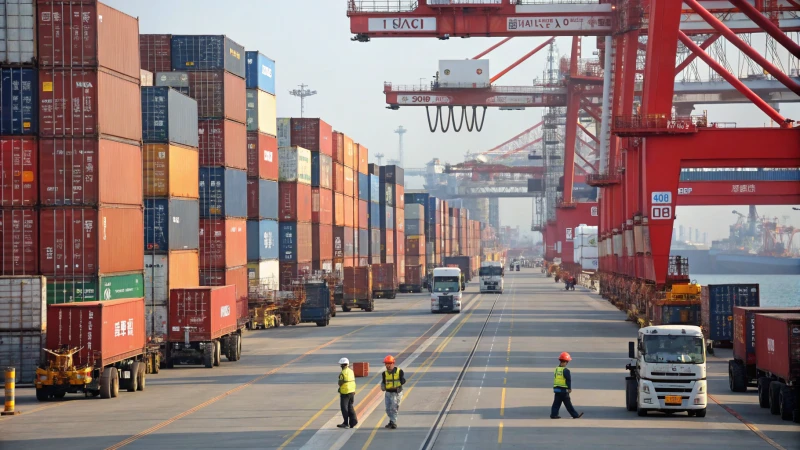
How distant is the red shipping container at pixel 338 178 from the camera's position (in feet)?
264

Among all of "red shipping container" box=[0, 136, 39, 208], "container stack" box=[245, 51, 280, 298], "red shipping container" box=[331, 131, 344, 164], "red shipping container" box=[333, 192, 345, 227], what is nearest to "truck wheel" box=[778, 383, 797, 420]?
"red shipping container" box=[0, 136, 39, 208]

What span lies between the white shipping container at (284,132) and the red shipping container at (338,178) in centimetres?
775

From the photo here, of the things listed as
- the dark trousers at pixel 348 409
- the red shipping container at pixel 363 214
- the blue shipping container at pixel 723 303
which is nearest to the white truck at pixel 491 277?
the red shipping container at pixel 363 214

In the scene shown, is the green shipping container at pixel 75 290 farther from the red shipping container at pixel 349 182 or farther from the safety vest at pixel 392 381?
the red shipping container at pixel 349 182

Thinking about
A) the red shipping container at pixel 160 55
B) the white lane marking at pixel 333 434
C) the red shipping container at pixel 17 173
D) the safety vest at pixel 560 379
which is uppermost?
the red shipping container at pixel 160 55

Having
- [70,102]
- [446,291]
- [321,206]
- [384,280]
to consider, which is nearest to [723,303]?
[70,102]

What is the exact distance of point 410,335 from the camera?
54.6 metres

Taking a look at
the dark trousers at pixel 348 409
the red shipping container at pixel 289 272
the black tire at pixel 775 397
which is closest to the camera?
the dark trousers at pixel 348 409

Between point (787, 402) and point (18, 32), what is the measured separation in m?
24.2

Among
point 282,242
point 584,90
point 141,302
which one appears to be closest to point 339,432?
point 141,302

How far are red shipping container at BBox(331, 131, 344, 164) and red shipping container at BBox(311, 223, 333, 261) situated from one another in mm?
6088

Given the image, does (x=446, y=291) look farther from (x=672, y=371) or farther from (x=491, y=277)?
(x=672, y=371)

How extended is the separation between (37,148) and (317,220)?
1552 inches

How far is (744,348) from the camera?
31.1m
